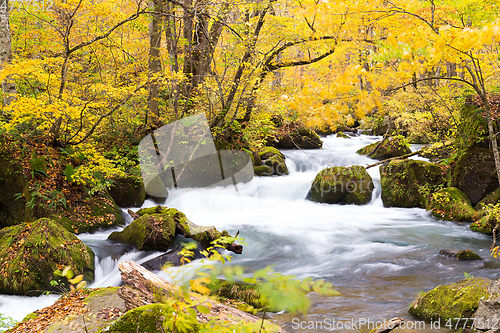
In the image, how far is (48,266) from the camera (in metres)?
4.46

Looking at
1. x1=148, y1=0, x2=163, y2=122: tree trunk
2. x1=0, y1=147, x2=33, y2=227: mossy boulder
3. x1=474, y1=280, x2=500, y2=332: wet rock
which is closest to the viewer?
→ x1=474, y1=280, x2=500, y2=332: wet rock

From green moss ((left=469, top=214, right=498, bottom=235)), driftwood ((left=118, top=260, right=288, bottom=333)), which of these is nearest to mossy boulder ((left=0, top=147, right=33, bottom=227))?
driftwood ((left=118, top=260, right=288, bottom=333))

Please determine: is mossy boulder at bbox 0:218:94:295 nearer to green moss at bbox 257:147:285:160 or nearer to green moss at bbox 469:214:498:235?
green moss at bbox 469:214:498:235

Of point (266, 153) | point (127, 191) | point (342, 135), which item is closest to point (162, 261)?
point (127, 191)

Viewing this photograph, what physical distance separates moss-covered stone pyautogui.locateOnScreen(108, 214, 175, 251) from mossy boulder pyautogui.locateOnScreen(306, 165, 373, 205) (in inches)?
234

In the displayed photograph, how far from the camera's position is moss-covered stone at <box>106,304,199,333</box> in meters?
2.39

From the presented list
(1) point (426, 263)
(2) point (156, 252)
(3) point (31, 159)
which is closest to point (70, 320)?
(2) point (156, 252)

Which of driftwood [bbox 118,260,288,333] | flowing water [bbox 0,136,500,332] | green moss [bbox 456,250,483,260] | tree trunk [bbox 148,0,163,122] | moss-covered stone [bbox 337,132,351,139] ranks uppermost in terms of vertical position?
tree trunk [bbox 148,0,163,122]

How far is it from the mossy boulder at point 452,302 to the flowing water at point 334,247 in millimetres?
180

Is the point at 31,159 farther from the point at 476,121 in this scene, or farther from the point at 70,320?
the point at 476,121

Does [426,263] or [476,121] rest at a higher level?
[476,121]

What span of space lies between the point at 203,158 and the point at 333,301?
Result: 24.3ft

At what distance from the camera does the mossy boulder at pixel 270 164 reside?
41.3 feet

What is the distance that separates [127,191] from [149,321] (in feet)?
22.6
